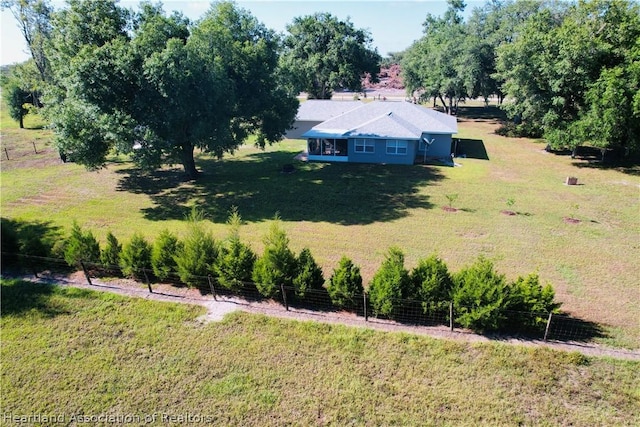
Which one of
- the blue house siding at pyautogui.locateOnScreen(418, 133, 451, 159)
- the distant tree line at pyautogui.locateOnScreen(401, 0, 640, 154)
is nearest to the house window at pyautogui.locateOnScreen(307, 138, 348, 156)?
the blue house siding at pyautogui.locateOnScreen(418, 133, 451, 159)

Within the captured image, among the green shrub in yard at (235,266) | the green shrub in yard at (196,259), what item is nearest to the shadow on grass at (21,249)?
the green shrub in yard at (196,259)

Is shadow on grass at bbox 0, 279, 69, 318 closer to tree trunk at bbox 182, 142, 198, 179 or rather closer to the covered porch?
tree trunk at bbox 182, 142, 198, 179

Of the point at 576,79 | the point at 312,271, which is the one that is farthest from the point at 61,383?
the point at 576,79

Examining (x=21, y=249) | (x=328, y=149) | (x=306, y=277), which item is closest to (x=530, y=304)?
(x=306, y=277)

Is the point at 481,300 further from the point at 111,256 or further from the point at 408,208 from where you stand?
the point at 111,256

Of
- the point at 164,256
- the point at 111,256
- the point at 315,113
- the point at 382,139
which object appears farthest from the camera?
the point at 315,113

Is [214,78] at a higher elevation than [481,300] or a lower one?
higher

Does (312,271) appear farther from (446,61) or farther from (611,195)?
(446,61)
